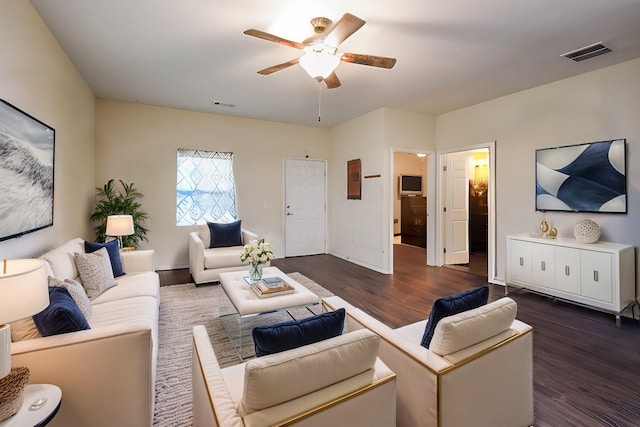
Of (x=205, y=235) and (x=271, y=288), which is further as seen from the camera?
(x=205, y=235)

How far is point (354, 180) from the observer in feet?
18.9

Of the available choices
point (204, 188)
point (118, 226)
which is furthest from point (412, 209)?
point (118, 226)

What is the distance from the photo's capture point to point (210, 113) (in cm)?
543

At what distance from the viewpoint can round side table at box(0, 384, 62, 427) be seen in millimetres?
1111

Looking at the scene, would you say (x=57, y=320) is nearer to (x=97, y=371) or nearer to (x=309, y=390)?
(x=97, y=371)

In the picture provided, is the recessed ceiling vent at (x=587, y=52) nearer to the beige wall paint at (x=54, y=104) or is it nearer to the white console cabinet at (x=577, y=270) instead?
the white console cabinet at (x=577, y=270)

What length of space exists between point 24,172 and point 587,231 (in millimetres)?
5358

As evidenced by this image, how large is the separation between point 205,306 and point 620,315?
4.40 m

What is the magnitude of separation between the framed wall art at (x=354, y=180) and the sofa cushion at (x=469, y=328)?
4203 millimetres

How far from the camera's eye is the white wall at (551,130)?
3.23 metres

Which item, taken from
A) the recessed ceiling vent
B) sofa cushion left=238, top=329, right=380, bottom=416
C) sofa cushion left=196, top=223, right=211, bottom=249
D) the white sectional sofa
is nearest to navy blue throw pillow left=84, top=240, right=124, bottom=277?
sofa cushion left=196, top=223, right=211, bottom=249

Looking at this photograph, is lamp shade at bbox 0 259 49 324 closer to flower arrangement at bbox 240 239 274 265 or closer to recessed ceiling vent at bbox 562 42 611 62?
flower arrangement at bbox 240 239 274 265

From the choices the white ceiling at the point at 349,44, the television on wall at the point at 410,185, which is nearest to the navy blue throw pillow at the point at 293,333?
the white ceiling at the point at 349,44

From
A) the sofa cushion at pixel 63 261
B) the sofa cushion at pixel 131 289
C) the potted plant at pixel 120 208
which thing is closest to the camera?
the sofa cushion at pixel 63 261
